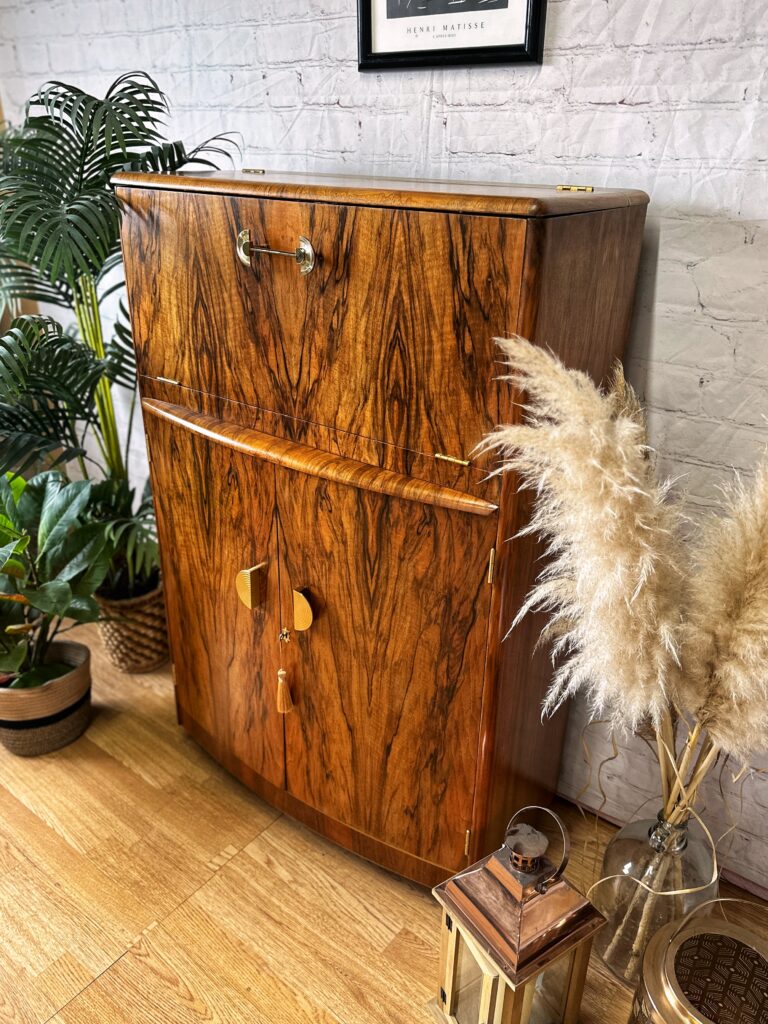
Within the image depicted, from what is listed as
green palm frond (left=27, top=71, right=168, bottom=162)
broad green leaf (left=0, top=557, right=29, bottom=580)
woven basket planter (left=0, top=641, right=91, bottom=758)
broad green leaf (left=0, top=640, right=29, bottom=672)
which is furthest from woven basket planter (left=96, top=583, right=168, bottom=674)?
green palm frond (left=27, top=71, right=168, bottom=162)

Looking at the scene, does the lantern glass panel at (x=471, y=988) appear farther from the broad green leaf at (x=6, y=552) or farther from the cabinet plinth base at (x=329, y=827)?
the broad green leaf at (x=6, y=552)

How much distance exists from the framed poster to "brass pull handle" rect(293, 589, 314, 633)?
38.1 inches

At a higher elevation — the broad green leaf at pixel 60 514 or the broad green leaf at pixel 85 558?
the broad green leaf at pixel 60 514

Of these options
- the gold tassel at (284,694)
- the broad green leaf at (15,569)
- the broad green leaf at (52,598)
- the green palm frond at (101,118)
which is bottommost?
the gold tassel at (284,694)

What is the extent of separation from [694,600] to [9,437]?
4.62 feet

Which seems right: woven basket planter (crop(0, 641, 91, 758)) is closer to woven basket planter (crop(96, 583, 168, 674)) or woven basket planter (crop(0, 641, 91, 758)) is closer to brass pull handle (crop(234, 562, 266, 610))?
woven basket planter (crop(96, 583, 168, 674))

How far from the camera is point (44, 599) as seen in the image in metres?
1.60

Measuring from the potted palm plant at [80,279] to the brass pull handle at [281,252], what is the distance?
38cm

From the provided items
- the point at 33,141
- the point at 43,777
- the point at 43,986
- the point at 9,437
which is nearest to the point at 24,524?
the point at 9,437

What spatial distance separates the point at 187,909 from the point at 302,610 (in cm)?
65

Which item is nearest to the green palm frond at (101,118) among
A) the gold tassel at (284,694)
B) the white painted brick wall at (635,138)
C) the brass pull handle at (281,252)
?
the white painted brick wall at (635,138)

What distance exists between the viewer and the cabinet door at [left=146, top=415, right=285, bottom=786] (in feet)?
4.59

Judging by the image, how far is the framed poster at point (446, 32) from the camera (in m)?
1.28

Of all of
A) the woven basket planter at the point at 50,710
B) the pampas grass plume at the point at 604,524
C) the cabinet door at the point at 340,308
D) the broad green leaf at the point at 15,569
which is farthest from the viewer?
the woven basket planter at the point at 50,710
